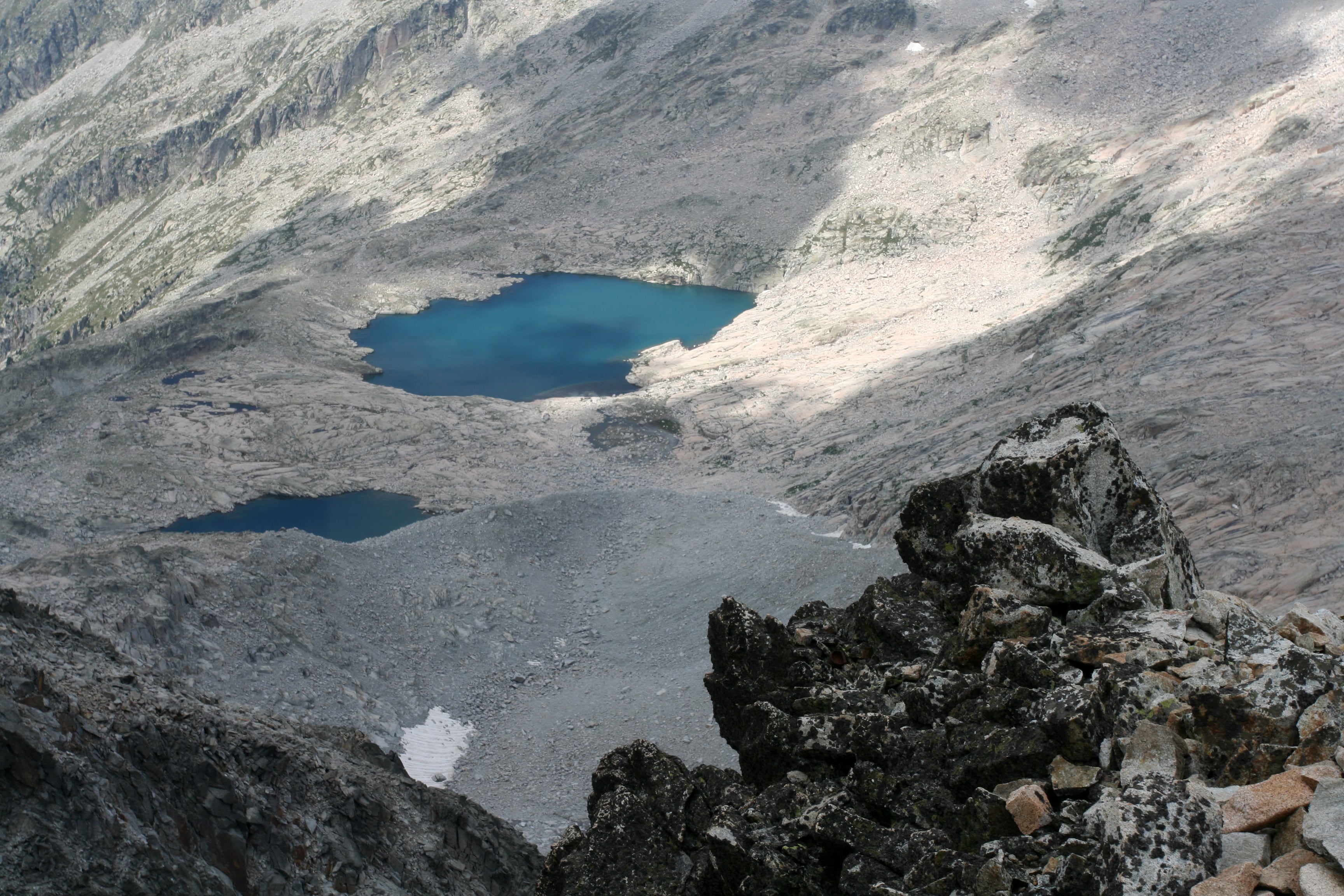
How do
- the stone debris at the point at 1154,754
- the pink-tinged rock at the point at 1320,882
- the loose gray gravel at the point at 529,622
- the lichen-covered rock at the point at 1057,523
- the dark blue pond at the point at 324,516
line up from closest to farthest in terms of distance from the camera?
the pink-tinged rock at the point at 1320,882, the stone debris at the point at 1154,754, the lichen-covered rock at the point at 1057,523, the loose gray gravel at the point at 529,622, the dark blue pond at the point at 324,516

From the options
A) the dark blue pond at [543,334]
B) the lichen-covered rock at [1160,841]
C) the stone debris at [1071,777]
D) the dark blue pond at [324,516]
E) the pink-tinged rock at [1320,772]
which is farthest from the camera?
the dark blue pond at [543,334]

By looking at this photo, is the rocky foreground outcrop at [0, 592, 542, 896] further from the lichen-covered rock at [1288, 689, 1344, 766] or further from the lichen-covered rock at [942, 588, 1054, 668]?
the lichen-covered rock at [1288, 689, 1344, 766]

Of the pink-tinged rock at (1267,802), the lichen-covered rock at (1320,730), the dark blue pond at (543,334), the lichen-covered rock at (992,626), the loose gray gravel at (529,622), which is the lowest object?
the dark blue pond at (543,334)

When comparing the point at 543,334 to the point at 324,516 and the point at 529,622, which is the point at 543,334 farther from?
the point at 529,622

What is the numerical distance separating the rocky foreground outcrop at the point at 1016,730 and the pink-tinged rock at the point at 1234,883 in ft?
0.07

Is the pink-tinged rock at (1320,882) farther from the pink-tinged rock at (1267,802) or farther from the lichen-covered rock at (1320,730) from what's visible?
the lichen-covered rock at (1320,730)

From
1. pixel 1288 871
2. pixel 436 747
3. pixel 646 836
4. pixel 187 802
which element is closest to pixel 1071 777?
pixel 1288 871

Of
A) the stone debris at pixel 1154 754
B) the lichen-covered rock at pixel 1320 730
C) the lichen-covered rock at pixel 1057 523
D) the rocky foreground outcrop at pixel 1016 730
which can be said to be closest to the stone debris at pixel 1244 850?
the rocky foreground outcrop at pixel 1016 730

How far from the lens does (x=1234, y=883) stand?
6062 mm

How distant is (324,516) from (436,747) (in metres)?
23.5

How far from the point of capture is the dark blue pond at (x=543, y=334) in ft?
210

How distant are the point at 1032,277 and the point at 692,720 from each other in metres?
44.2

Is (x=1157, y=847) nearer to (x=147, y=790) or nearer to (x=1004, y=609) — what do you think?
(x=1004, y=609)

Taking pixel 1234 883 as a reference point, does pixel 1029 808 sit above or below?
below
